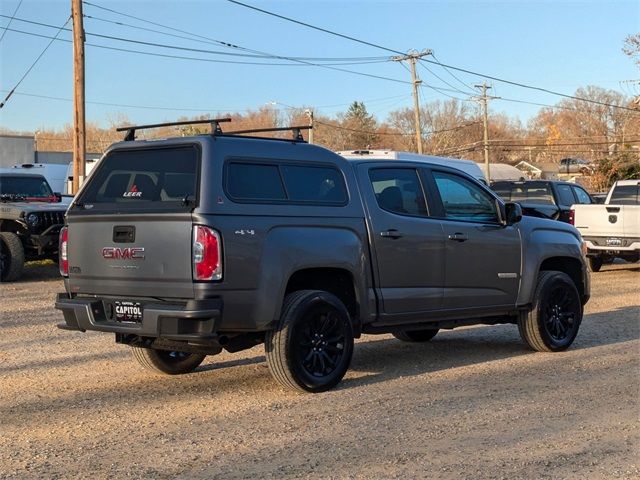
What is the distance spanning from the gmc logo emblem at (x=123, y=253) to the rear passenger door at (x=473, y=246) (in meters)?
2.96

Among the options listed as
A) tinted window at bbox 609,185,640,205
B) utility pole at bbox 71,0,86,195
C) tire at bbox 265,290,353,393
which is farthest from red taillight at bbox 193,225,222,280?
utility pole at bbox 71,0,86,195

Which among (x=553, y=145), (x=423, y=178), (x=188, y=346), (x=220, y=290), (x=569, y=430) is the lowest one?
(x=569, y=430)

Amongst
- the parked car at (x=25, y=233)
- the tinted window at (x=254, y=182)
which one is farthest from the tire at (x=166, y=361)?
the parked car at (x=25, y=233)

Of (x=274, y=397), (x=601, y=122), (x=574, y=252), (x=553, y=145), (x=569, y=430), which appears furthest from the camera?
(x=553, y=145)

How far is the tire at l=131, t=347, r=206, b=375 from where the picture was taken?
7.58 m

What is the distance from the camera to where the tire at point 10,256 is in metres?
14.8

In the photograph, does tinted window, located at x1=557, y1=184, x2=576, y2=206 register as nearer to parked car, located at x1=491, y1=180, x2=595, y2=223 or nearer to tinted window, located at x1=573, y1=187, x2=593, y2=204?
parked car, located at x1=491, y1=180, x2=595, y2=223

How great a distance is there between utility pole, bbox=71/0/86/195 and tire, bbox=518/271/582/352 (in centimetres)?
1484

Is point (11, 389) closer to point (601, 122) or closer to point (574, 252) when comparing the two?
point (574, 252)

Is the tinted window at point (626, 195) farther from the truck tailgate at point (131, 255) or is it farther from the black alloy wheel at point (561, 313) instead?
the truck tailgate at point (131, 255)

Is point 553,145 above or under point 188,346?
above

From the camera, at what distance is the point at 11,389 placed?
715 cm

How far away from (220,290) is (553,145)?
3739 inches

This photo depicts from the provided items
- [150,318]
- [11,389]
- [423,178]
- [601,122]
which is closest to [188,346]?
[150,318]
